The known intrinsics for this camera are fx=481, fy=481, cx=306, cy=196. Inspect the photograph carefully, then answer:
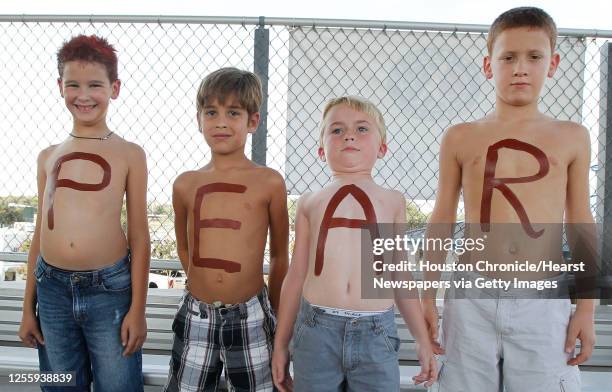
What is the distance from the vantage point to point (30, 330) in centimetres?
178

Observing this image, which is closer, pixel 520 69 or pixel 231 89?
pixel 520 69

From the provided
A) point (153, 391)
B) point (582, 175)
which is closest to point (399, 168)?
point (582, 175)

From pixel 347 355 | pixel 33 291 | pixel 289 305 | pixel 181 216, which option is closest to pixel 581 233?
pixel 347 355

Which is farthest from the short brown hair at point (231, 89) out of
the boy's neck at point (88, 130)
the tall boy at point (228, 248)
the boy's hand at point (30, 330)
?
the boy's hand at point (30, 330)

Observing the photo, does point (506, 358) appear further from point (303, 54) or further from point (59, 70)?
point (59, 70)

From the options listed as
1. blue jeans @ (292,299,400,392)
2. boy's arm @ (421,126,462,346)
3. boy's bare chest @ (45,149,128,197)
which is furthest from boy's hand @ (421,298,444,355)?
boy's bare chest @ (45,149,128,197)

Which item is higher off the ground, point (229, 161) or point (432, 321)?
point (229, 161)

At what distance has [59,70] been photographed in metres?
1.85

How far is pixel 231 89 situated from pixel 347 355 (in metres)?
0.99

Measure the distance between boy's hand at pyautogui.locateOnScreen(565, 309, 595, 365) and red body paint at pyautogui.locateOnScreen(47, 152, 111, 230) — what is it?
1.60 m

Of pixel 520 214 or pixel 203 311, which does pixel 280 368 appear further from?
pixel 520 214

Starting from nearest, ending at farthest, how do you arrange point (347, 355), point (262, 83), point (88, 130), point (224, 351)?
point (347, 355) → point (224, 351) → point (88, 130) → point (262, 83)

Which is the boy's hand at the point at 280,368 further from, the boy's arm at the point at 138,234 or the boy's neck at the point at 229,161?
the boy's neck at the point at 229,161

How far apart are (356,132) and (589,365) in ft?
4.95
